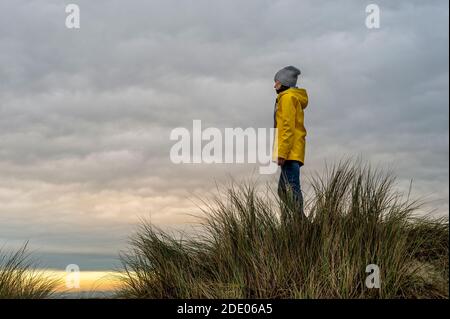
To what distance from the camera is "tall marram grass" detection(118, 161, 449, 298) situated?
7.38 metres

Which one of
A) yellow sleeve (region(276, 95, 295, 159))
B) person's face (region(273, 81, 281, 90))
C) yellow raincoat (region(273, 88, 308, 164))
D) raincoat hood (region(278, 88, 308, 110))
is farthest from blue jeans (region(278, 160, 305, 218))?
person's face (region(273, 81, 281, 90))

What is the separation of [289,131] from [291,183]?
0.81 metres

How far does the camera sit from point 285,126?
29.9ft

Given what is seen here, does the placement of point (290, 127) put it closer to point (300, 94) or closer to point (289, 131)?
point (289, 131)

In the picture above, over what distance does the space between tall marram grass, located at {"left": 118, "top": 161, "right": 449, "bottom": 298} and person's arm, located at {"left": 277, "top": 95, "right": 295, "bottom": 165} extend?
71cm

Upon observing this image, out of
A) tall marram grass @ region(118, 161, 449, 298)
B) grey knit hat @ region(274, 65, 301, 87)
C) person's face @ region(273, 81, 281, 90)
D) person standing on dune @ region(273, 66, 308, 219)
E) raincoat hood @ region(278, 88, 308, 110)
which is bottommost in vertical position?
tall marram grass @ region(118, 161, 449, 298)

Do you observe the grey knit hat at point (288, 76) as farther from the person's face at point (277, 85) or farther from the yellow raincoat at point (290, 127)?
the yellow raincoat at point (290, 127)

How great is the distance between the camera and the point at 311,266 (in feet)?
24.3

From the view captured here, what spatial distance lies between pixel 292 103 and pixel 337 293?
3.30 meters

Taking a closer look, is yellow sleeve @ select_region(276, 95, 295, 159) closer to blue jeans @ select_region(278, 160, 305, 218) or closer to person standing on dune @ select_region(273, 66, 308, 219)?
person standing on dune @ select_region(273, 66, 308, 219)

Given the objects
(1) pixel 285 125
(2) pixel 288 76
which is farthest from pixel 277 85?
(1) pixel 285 125

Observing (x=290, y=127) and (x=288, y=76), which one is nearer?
(x=290, y=127)

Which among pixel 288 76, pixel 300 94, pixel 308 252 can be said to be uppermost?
pixel 288 76
